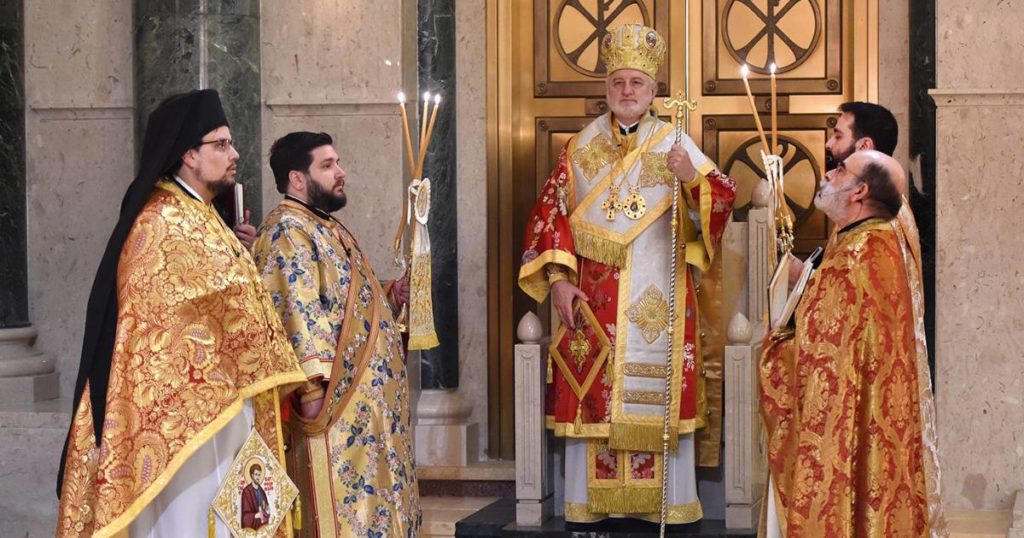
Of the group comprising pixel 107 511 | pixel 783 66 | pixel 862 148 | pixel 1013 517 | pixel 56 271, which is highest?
pixel 783 66

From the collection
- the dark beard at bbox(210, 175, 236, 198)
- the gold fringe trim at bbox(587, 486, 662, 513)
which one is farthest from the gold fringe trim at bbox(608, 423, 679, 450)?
the dark beard at bbox(210, 175, 236, 198)

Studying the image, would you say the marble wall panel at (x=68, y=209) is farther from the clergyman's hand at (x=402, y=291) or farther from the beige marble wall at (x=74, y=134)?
the clergyman's hand at (x=402, y=291)

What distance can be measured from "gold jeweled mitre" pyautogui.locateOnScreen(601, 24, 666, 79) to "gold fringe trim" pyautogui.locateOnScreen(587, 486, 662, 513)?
5.75ft

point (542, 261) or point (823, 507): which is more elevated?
point (542, 261)

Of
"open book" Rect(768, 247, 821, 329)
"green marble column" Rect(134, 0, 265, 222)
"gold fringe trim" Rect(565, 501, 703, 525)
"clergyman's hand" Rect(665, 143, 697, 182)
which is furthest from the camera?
"green marble column" Rect(134, 0, 265, 222)

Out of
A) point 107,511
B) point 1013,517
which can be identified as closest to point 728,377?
point 1013,517

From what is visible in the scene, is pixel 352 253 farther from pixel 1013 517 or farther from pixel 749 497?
pixel 1013 517

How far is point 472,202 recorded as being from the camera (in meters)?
7.22

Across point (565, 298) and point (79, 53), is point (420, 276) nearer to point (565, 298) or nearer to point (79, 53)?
point (565, 298)

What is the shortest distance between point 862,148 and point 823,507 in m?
1.39

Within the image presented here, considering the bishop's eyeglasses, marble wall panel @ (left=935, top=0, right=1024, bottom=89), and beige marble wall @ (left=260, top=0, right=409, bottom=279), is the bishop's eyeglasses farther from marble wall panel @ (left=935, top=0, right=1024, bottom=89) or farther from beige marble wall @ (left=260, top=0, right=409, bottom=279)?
marble wall panel @ (left=935, top=0, right=1024, bottom=89)

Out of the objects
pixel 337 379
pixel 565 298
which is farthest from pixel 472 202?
pixel 337 379

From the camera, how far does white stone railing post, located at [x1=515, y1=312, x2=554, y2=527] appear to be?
20.0 ft

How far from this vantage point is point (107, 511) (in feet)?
13.4
